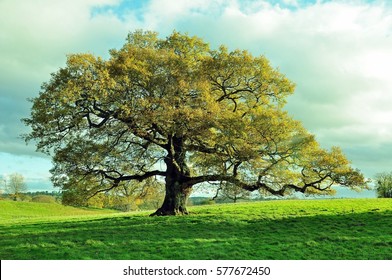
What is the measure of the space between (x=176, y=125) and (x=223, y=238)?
10106 mm

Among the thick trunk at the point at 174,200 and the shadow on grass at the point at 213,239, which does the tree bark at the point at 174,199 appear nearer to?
the thick trunk at the point at 174,200

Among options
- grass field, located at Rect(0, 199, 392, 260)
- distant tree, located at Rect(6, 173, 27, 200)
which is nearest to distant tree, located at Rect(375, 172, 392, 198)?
grass field, located at Rect(0, 199, 392, 260)

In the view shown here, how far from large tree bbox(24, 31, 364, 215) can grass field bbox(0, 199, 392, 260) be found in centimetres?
314

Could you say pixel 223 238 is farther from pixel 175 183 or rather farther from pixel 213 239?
pixel 175 183

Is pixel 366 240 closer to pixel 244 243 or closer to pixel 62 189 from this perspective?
pixel 244 243

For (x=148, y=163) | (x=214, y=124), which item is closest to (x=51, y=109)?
(x=148, y=163)

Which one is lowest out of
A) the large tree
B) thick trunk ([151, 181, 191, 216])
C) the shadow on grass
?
the shadow on grass

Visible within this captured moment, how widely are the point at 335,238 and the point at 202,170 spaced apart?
42.0 ft

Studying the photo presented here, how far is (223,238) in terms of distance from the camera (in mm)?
23859

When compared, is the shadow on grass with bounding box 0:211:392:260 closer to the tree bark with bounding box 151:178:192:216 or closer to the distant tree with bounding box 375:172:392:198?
the tree bark with bounding box 151:178:192:216

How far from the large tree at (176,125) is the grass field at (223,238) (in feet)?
10.3

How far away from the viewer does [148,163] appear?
35.2m

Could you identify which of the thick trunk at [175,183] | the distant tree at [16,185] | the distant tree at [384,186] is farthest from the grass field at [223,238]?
the distant tree at [16,185]

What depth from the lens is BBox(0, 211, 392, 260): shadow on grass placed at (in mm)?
20109
